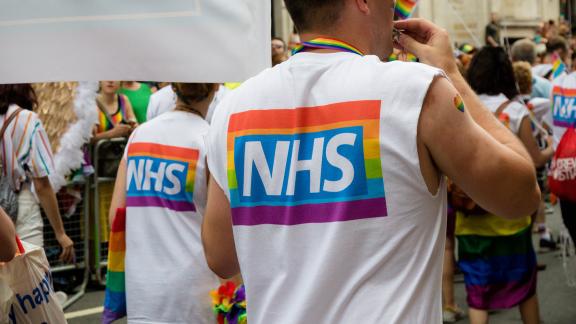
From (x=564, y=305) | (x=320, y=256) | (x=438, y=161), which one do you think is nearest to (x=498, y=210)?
(x=438, y=161)

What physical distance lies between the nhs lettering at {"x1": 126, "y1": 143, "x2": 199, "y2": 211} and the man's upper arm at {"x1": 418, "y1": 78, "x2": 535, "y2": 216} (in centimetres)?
181

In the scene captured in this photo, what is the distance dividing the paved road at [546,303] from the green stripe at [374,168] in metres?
4.85

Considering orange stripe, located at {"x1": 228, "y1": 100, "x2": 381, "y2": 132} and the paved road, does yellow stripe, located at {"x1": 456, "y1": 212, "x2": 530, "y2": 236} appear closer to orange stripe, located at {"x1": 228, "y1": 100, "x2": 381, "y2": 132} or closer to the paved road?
the paved road

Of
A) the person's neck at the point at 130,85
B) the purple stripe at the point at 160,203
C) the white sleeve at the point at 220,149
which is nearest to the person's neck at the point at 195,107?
the purple stripe at the point at 160,203

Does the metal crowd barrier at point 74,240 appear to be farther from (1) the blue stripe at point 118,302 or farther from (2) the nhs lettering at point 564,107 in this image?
(2) the nhs lettering at point 564,107

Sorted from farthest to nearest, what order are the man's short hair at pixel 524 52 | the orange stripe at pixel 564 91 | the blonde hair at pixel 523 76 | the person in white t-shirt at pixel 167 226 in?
1. the man's short hair at pixel 524 52
2. the blonde hair at pixel 523 76
3. the orange stripe at pixel 564 91
4. the person in white t-shirt at pixel 167 226

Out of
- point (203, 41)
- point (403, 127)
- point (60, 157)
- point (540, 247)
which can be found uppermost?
point (203, 41)

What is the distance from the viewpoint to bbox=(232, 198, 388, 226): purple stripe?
6.75 ft

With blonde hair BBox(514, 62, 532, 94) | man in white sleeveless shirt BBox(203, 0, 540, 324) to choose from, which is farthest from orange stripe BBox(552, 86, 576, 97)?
man in white sleeveless shirt BBox(203, 0, 540, 324)

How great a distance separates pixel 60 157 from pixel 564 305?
4008mm

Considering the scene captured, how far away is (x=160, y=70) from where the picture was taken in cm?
243

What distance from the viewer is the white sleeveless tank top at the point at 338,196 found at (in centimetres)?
204

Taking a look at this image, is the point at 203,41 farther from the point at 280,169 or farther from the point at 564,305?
the point at 564,305

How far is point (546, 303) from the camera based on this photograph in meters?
7.05
